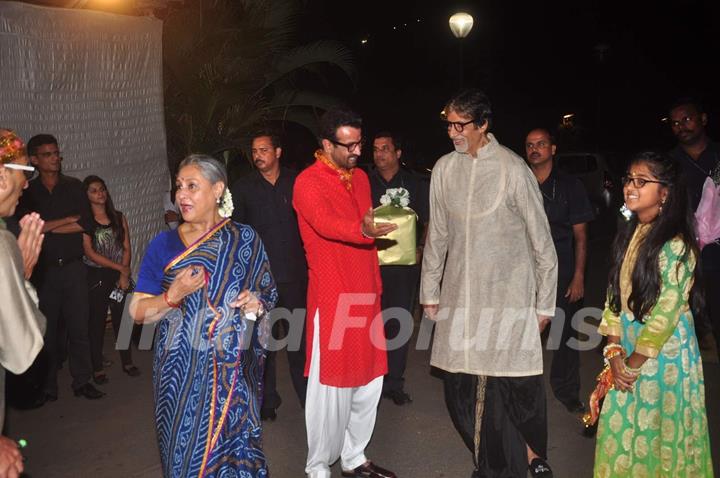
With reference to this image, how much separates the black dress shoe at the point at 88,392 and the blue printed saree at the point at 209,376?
322 cm

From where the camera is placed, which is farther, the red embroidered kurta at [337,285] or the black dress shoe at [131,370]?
the black dress shoe at [131,370]

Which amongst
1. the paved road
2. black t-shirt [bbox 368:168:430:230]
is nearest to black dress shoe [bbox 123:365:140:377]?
the paved road

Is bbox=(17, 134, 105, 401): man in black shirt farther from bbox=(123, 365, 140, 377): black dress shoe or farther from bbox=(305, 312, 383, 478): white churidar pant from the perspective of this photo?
bbox=(305, 312, 383, 478): white churidar pant

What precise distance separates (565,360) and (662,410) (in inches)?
94.8

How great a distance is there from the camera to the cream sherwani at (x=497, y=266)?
454cm

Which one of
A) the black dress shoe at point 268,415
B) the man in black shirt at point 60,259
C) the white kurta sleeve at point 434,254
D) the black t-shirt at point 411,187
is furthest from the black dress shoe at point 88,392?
the white kurta sleeve at point 434,254

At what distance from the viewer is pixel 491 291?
4.56 m

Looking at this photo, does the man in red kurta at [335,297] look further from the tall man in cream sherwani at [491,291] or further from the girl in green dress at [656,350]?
the girl in green dress at [656,350]

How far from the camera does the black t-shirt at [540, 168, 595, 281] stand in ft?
19.9

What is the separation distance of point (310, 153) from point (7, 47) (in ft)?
45.0

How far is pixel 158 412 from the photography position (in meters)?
3.88

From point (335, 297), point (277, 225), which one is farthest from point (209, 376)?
point (277, 225)

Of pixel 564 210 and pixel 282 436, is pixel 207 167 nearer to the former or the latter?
pixel 282 436

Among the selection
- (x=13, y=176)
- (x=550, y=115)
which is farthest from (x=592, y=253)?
(x=550, y=115)
